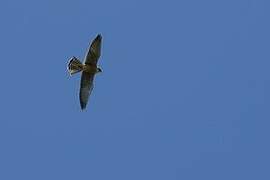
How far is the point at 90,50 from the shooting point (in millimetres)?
128875

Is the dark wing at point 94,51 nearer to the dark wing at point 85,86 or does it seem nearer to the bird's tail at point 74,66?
the bird's tail at point 74,66

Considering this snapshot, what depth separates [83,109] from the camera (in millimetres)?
129500

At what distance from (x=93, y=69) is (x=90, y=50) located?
85 centimetres

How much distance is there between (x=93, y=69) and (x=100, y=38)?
1.30 meters

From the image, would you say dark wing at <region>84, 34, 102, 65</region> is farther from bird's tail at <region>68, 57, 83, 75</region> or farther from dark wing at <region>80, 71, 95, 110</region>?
dark wing at <region>80, 71, 95, 110</region>

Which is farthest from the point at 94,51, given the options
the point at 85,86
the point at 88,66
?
the point at 85,86

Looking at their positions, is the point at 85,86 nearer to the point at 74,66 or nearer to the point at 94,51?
the point at 74,66

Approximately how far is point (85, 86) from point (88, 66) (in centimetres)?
103

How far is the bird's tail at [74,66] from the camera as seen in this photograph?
129m

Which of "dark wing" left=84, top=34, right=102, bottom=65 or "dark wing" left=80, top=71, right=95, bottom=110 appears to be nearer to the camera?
"dark wing" left=84, top=34, right=102, bottom=65

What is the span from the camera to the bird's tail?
12875 cm

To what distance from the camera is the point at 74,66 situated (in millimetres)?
128875

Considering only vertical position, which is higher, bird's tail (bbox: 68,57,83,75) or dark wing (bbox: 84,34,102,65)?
dark wing (bbox: 84,34,102,65)

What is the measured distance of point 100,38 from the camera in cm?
12900
